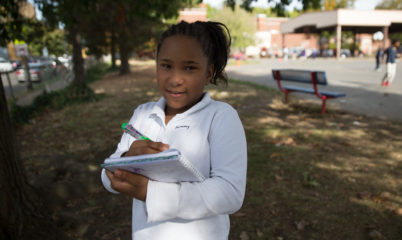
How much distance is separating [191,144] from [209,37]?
489 mm

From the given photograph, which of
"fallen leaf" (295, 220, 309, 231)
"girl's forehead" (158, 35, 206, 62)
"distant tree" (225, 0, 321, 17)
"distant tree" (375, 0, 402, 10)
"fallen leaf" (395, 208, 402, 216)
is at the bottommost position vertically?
"fallen leaf" (295, 220, 309, 231)

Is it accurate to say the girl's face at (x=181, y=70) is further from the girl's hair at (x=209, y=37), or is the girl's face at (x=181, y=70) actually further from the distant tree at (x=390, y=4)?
the distant tree at (x=390, y=4)

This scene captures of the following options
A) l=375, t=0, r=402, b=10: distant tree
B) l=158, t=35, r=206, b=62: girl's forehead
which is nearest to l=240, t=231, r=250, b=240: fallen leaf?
l=158, t=35, r=206, b=62: girl's forehead

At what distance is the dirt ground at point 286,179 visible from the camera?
118 inches

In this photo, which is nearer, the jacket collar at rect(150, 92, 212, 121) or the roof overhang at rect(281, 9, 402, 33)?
the jacket collar at rect(150, 92, 212, 121)

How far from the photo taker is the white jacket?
1074mm

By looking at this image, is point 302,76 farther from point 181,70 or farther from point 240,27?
point 240,27

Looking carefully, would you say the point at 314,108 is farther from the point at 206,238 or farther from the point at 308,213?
the point at 206,238

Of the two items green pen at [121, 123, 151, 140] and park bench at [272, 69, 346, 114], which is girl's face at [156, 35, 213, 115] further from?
park bench at [272, 69, 346, 114]

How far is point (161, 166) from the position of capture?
94 centimetres

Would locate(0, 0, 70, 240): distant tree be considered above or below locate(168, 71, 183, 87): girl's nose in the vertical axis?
below

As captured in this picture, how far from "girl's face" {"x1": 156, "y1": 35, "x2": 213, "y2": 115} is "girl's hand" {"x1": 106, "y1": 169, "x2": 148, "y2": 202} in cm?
42

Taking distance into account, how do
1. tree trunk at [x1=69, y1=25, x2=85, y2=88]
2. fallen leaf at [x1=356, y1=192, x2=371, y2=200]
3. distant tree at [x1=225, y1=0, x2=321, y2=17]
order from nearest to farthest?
fallen leaf at [x1=356, y1=192, x2=371, y2=200] → distant tree at [x1=225, y1=0, x2=321, y2=17] → tree trunk at [x1=69, y1=25, x2=85, y2=88]

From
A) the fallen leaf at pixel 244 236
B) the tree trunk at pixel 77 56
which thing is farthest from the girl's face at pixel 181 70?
the tree trunk at pixel 77 56
